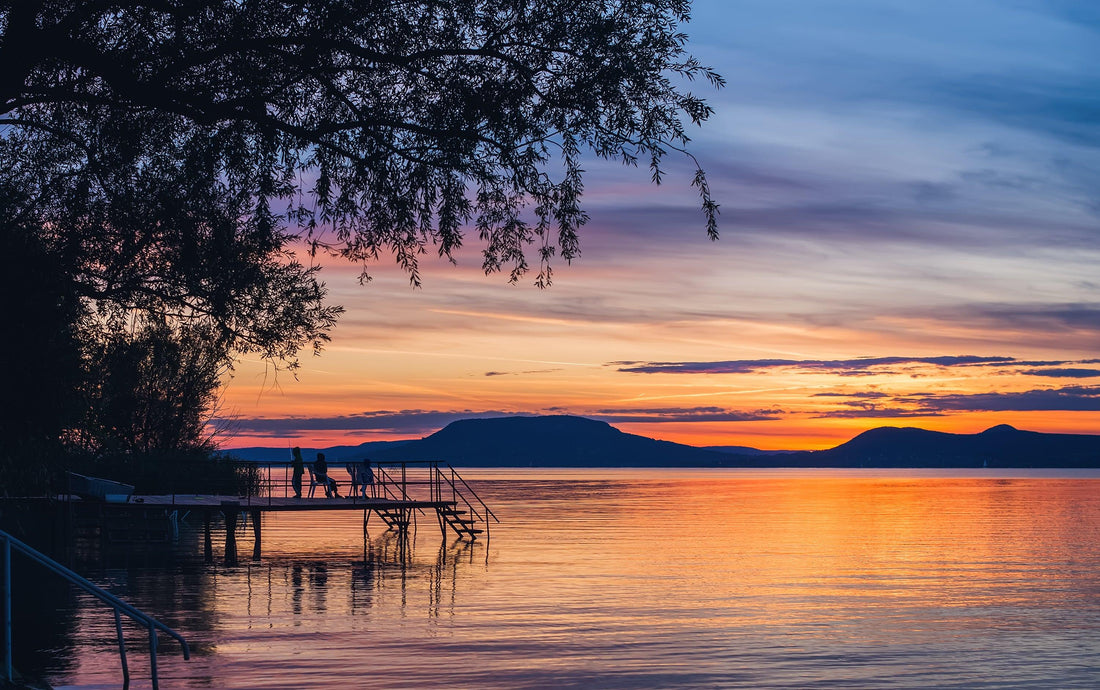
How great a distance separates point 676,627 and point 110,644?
1347 centimetres

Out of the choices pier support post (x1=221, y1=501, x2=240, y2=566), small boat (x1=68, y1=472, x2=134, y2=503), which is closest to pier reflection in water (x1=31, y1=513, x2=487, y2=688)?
pier support post (x1=221, y1=501, x2=240, y2=566)

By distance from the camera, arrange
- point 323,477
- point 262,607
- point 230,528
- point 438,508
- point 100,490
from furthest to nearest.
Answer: point 438,508 < point 323,477 < point 230,528 < point 100,490 < point 262,607

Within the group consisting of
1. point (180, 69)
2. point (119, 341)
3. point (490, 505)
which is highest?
point (180, 69)

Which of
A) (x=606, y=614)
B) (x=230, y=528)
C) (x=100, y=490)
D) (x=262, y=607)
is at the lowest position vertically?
(x=606, y=614)

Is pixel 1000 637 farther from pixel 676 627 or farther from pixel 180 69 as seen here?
pixel 180 69

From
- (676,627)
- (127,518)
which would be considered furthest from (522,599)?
(127,518)

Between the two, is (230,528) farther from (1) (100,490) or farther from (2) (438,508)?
(2) (438,508)

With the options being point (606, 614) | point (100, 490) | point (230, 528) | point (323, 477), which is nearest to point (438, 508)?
point (323, 477)

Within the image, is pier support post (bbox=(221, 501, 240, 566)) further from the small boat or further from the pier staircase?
the pier staircase

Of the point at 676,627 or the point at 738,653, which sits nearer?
the point at 738,653

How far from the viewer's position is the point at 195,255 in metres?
15.2

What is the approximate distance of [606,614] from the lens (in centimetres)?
3047

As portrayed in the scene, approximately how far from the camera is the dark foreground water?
21.1 m

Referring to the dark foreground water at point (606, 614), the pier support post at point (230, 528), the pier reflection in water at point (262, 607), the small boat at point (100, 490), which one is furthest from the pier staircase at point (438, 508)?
the small boat at point (100, 490)
